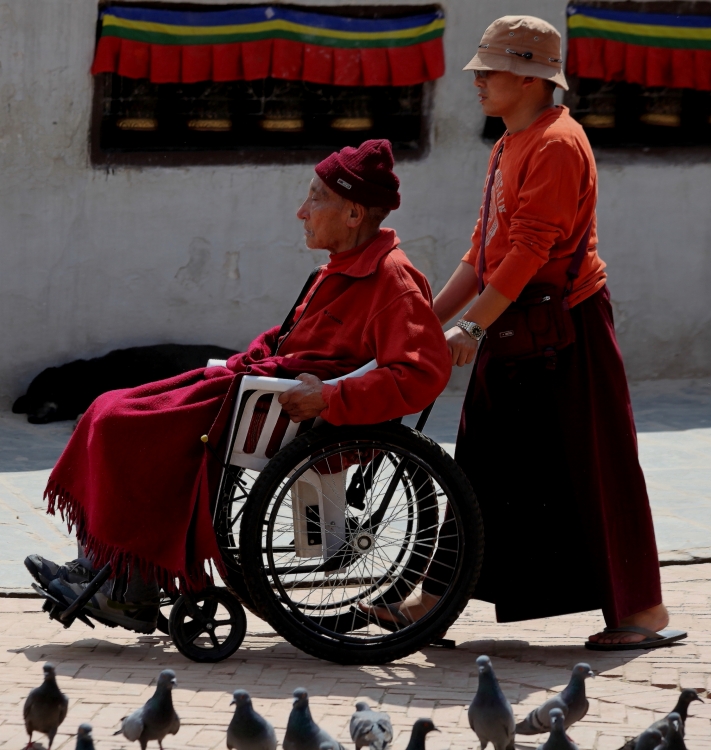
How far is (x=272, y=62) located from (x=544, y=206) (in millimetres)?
4420

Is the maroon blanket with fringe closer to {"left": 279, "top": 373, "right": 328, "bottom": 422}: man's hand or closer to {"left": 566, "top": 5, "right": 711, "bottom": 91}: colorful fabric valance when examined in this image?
{"left": 279, "top": 373, "right": 328, "bottom": 422}: man's hand

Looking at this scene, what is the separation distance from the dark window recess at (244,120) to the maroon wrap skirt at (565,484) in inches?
170

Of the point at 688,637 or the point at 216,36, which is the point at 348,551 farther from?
the point at 216,36

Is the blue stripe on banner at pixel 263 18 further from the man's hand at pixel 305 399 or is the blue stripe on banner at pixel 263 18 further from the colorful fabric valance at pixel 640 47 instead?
the man's hand at pixel 305 399

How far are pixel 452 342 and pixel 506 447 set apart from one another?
41 centimetres

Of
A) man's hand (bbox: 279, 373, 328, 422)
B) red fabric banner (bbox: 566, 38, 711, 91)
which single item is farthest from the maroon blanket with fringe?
red fabric banner (bbox: 566, 38, 711, 91)

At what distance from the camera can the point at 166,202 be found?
7.93 metres

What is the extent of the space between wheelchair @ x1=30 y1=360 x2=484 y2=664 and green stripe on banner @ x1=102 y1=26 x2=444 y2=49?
174 inches

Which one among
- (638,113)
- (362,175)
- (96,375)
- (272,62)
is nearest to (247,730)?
(362,175)

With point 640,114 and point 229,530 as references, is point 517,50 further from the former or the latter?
point 640,114

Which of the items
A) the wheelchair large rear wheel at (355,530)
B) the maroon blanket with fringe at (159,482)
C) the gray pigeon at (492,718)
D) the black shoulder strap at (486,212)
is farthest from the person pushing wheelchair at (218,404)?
the gray pigeon at (492,718)

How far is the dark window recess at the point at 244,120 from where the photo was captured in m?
7.90

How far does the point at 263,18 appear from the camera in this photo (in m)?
7.77

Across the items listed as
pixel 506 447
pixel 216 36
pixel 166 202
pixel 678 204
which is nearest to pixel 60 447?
pixel 166 202
